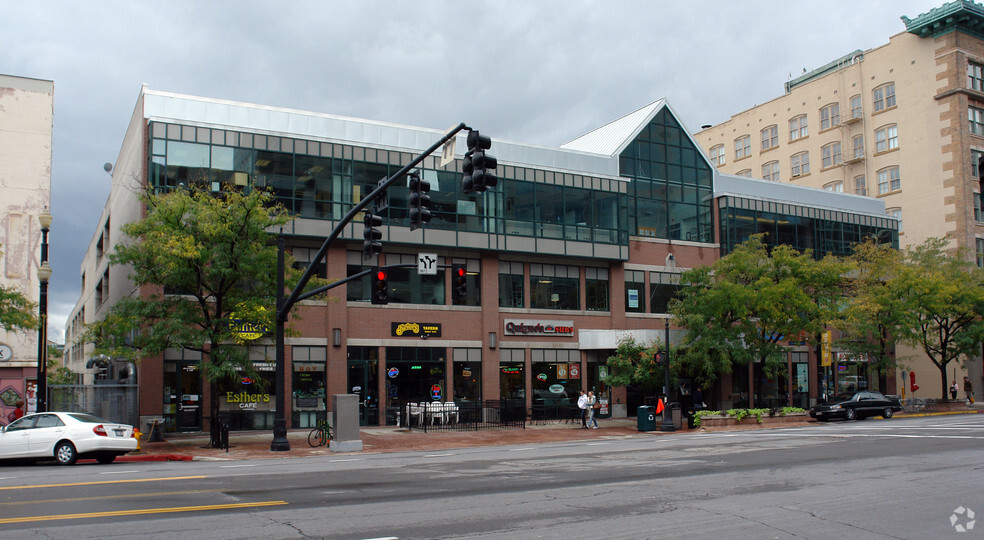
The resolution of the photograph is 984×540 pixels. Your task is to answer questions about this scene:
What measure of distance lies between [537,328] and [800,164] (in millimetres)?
39037

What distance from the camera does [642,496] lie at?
13062 millimetres

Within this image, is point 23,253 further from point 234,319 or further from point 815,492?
point 815,492

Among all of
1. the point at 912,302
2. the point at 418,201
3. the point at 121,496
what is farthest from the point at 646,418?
the point at 121,496

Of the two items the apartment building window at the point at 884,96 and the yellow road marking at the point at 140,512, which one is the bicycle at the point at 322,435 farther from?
the apartment building window at the point at 884,96

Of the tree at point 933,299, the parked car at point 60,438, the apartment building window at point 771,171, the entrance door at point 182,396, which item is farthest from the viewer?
the apartment building window at point 771,171

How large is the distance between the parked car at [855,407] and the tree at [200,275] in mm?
27027

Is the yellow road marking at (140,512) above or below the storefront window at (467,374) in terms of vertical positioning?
below

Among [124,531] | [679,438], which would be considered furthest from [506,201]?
[124,531]

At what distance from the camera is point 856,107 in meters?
62.5

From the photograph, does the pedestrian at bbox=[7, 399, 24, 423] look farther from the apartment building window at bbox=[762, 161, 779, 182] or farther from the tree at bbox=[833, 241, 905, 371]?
the apartment building window at bbox=[762, 161, 779, 182]

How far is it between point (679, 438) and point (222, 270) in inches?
675

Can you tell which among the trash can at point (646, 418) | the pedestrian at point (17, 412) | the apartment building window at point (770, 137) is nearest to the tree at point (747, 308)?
the trash can at point (646, 418)

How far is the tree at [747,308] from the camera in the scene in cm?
3638

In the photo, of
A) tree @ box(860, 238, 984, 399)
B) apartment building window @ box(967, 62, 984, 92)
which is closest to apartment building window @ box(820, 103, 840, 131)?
apartment building window @ box(967, 62, 984, 92)
